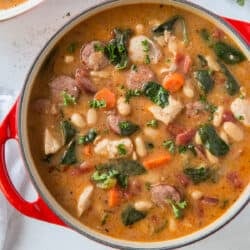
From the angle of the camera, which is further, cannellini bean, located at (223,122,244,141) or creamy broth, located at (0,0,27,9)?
creamy broth, located at (0,0,27,9)

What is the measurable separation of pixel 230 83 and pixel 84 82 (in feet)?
1.43

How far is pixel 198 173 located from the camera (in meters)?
2.05

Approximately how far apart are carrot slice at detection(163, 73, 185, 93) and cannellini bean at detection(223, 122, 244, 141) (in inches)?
7.0

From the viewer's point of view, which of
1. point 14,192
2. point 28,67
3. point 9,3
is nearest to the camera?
point 14,192

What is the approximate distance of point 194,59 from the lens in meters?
2.06

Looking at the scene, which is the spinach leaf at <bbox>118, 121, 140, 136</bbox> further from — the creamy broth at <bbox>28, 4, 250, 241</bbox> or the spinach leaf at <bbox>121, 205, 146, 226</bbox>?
the spinach leaf at <bbox>121, 205, 146, 226</bbox>

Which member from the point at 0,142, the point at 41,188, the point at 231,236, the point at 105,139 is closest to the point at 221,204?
the point at 231,236

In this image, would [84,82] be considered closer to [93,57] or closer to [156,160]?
[93,57]

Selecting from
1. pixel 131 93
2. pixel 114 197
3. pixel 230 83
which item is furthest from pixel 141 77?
pixel 114 197

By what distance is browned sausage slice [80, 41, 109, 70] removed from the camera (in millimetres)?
2059

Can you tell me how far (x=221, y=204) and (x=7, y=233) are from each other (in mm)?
692

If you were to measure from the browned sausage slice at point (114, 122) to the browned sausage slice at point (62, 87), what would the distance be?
0.40 ft

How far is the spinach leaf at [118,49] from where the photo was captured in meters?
2.06

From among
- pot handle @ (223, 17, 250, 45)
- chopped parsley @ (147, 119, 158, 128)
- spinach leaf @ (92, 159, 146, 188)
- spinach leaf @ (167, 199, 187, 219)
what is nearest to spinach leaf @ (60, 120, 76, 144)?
spinach leaf @ (92, 159, 146, 188)
